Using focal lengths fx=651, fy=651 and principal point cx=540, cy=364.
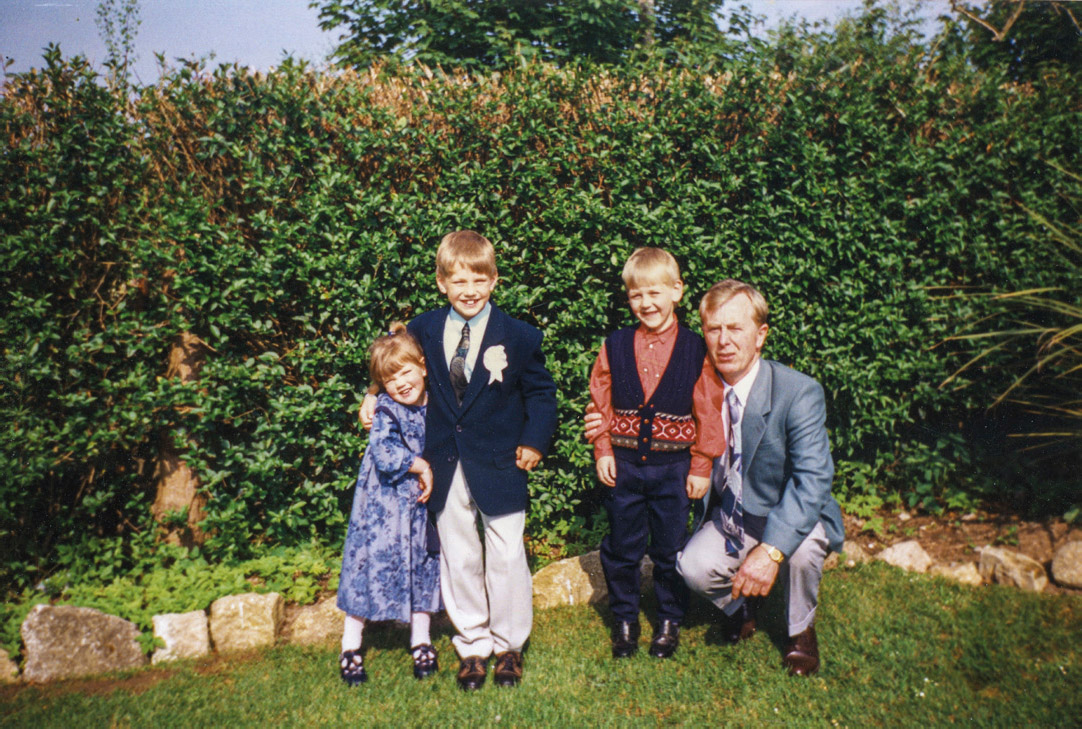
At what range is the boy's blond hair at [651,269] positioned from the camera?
322 cm

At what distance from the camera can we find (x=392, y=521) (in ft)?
10.9

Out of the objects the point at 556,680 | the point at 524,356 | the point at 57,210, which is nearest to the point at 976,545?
the point at 556,680

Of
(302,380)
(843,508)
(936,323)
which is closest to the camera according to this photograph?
(302,380)

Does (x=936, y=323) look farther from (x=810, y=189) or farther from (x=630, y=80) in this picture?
(x=630, y=80)

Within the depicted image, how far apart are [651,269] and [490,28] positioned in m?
8.36

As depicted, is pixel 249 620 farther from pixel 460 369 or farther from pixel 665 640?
pixel 665 640

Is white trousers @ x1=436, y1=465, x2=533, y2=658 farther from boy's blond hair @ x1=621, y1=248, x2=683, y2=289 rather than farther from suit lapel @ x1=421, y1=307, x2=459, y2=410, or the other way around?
boy's blond hair @ x1=621, y1=248, x2=683, y2=289

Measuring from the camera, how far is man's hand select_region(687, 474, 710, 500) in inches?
127

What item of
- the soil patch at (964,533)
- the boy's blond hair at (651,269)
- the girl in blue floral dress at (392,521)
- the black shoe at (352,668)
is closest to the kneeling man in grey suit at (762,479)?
the boy's blond hair at (651,269)

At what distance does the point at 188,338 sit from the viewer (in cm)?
406

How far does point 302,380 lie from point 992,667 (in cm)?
397

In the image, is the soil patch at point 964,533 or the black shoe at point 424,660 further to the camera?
the soil patch at point 964,533

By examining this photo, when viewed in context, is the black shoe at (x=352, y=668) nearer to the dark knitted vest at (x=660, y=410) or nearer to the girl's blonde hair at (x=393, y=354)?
the girl's blonde hair at (x=393, y=354)

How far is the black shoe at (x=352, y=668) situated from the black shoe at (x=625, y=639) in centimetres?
127
